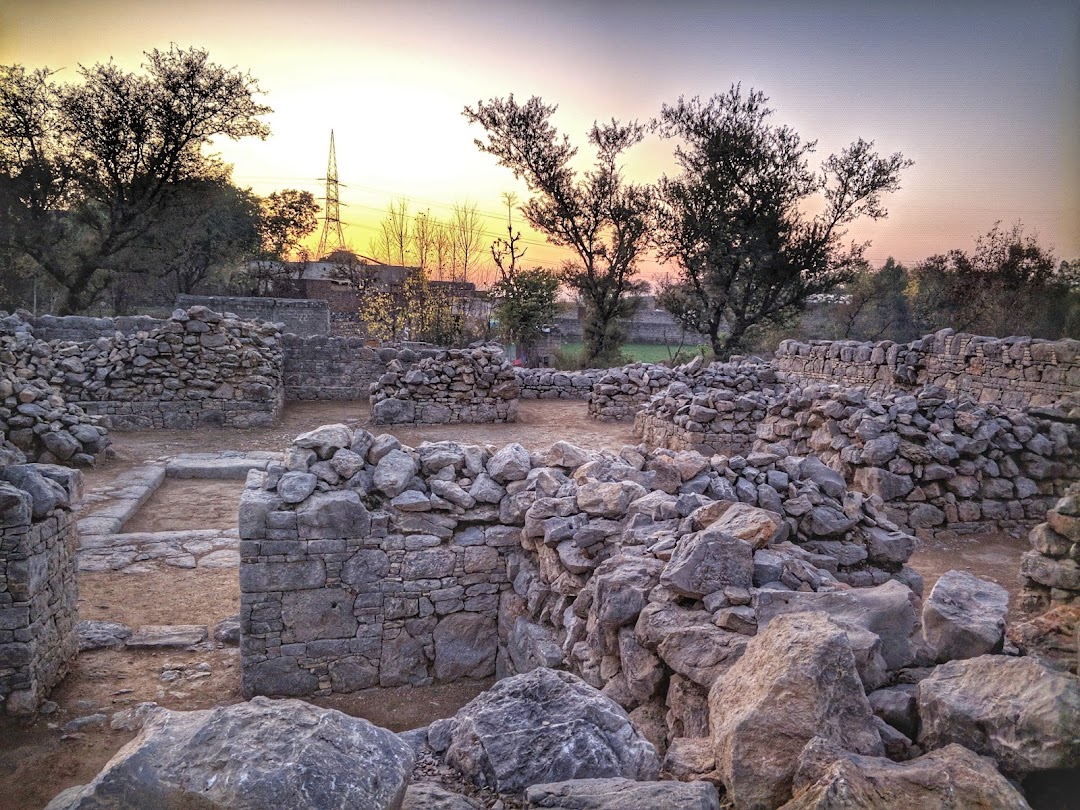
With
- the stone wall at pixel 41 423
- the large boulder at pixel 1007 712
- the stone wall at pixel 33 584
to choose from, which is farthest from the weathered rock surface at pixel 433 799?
the stone wall at pixel 41 423

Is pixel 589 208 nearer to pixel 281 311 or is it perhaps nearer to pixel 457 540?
pixel 281 311

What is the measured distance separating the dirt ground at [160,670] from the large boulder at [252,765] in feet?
8.69

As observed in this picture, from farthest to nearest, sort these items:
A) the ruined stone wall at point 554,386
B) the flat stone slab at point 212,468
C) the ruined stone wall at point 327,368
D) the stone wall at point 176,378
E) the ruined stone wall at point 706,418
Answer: the ruined stone wall at point 554,386, the ruined stone wall at point 327,368, the stone wall at point 176,378, the ruined stone wall at point 706,418, the flat stone slab at point 212,468

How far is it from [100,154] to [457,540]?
24.2m

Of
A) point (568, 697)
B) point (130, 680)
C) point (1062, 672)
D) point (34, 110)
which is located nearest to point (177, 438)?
point (130, 680)

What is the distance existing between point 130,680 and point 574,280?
23474 mm

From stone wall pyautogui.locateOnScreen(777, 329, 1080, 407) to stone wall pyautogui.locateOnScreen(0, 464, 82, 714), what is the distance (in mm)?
10450

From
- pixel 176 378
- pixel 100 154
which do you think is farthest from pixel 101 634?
pixel 100 154

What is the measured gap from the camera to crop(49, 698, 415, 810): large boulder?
1.39 metres

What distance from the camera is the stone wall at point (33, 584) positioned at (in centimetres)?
382

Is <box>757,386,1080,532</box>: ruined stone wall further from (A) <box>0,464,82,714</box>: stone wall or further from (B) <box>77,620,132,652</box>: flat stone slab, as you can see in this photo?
(A) <box>0,464,82,714</box>: stone wall

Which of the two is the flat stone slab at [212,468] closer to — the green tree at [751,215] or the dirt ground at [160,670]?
the dirt ground at [160,670]

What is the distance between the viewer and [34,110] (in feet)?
64.7

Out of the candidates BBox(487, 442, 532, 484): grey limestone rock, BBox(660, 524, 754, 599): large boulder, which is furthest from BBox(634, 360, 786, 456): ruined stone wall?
BBox(660, 524, 754, 599): large boulder
